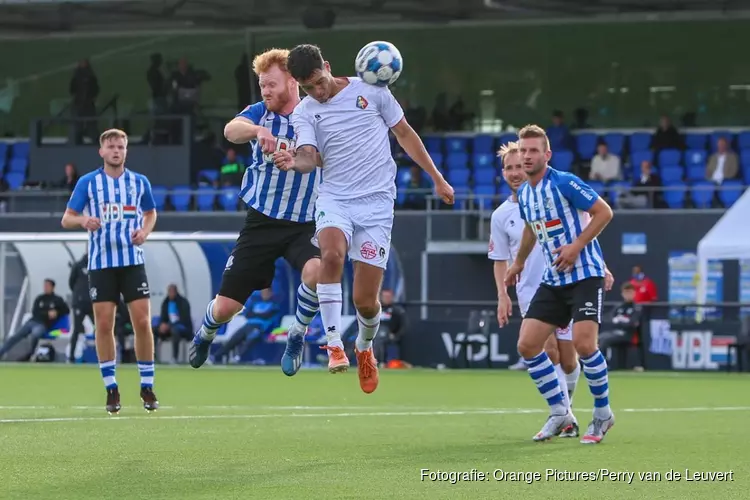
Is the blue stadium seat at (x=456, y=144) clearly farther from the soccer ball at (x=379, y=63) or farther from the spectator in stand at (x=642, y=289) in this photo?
the soccer ball at (x=379, y=63)

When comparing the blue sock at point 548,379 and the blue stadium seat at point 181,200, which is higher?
the blue stadium seat at point 181,200

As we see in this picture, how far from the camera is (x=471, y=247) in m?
26.9

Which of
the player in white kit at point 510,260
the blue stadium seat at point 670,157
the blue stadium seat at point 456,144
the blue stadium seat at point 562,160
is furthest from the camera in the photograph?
the blue stadium seat at point 456,144

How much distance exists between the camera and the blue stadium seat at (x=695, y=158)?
1102 inches

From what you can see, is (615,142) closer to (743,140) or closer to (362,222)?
(743,140)

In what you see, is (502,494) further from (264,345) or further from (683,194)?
(683,194)

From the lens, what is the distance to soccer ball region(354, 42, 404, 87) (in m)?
8.72

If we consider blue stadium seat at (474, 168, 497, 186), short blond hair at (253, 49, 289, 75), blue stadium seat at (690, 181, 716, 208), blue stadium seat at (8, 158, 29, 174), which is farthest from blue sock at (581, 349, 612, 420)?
blue stadium seat at (8, 158, 29, 174)

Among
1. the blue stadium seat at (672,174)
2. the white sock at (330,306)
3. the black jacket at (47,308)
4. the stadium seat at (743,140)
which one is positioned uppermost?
the stadium seat at (743,140)

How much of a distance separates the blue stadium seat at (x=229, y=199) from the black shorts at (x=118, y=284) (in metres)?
16.7

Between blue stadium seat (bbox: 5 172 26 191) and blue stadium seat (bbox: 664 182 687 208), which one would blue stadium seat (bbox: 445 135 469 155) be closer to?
blue stadium seat (bbox: 664 182 687 208)

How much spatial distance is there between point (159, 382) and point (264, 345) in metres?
5.55

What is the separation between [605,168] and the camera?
2775 cm

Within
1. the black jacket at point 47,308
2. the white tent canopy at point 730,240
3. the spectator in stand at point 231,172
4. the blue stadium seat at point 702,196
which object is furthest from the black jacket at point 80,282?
the blue stadium seat at point 702,196
